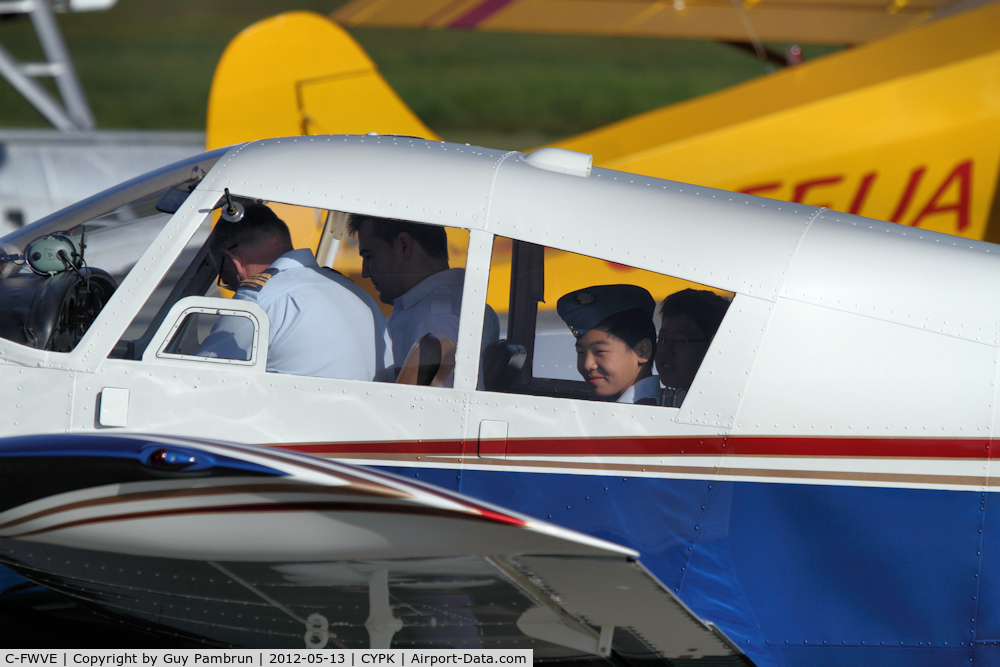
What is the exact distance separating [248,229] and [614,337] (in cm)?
123

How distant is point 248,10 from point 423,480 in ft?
172

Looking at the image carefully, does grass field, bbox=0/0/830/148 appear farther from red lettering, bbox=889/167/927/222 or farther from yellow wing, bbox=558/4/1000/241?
red lettering, bbox=889/167/927/222

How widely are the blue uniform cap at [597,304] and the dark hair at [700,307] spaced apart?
0.07m

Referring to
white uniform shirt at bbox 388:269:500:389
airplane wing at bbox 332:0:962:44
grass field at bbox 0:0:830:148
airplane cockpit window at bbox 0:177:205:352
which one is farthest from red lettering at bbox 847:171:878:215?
grass field at bbox 0:0:830:148

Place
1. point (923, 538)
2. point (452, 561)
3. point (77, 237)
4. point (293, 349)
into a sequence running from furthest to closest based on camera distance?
point (77, 237) → point (293, 349) → point (923, 538) → point (452, 561)

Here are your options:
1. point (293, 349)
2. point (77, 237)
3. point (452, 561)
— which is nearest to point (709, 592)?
point (452, 561)

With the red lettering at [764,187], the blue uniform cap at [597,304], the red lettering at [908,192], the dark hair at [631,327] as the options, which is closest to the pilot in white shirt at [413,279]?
the blue uniform cap at [597,304]

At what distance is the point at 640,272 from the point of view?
2703 millimetres

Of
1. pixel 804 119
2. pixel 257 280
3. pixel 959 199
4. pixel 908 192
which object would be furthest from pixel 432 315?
pixel 959 199

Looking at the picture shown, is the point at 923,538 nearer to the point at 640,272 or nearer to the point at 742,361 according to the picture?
the point at 742,361

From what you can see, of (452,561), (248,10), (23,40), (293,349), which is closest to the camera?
(452,561)

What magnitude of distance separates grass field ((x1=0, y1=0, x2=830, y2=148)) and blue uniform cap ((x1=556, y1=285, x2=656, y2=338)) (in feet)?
64.0
